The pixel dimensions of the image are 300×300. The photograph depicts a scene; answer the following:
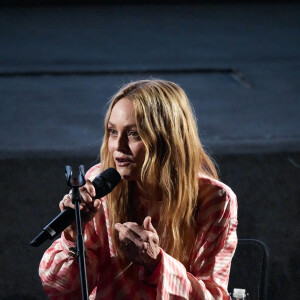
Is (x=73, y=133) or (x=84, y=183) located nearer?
(x=84, y=183)

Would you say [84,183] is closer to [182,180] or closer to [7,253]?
[182,180]

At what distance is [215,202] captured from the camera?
1.84 meters

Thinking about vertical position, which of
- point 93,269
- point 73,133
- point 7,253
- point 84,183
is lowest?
point 7,253

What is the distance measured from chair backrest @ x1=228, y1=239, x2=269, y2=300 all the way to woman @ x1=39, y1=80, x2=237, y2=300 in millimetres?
356

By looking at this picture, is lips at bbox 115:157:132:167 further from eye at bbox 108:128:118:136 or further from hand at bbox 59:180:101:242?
hand at bbox 59:180:101:242

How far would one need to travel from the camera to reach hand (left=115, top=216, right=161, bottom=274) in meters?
1.56

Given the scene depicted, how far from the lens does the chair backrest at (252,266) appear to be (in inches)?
85.1

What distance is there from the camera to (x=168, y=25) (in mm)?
7328

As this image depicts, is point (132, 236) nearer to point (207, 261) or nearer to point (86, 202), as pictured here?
point (86, 202)

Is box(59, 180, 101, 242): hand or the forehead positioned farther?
the forehead

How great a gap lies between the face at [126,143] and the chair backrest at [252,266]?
584 millimetres

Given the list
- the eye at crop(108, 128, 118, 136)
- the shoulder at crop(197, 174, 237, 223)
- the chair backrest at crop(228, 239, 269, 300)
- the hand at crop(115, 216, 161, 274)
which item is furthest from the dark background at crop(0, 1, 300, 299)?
the hand at crop(115, 216, 161, 274)

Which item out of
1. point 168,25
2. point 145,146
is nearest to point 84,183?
point 145,146

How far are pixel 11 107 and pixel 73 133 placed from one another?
682 millimetres
